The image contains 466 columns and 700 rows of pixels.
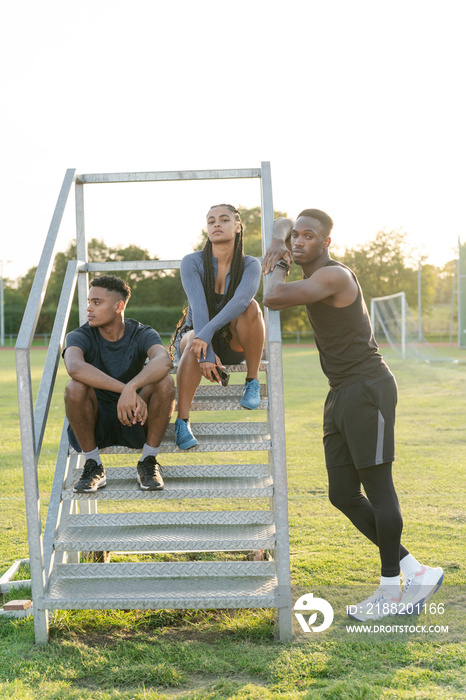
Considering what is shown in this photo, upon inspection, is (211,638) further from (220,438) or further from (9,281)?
(9,281)

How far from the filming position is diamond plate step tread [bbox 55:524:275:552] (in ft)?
11.4

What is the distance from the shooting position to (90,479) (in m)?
3.57

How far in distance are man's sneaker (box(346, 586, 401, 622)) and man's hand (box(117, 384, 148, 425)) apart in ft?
4.96

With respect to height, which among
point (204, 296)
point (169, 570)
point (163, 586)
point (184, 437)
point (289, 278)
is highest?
point (289, 278)

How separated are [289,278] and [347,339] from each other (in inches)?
1667

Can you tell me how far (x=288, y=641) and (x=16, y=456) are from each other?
5735 millimetres

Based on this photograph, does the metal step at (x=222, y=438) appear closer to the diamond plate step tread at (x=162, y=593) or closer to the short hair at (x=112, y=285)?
the diamond plate step tread at (x=162, y=593)

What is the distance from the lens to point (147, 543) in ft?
11.6

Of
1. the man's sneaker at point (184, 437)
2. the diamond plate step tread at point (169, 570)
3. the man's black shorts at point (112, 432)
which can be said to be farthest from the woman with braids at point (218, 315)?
the diamond plate step tread at point (169, 570)

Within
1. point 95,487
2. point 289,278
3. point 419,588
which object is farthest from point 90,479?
point 289,278

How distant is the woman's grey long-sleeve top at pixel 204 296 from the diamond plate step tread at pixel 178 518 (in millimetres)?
836

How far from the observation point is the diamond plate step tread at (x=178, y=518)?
3.56m

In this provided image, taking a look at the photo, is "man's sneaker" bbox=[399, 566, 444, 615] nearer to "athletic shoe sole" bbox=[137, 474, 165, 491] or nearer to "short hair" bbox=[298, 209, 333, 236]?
"athletic shoe sole" bbox=[137, 474, 165, 491]

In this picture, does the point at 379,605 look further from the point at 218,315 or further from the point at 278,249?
the point at 278,249
